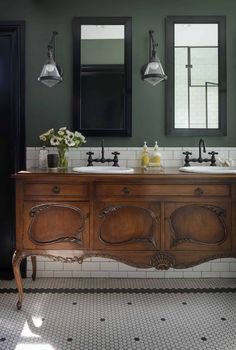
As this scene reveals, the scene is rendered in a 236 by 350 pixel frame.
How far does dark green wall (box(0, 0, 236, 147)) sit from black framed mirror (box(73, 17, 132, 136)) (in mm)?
64

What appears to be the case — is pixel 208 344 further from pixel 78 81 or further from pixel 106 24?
pixel 106 24

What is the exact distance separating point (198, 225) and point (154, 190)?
1.30ft

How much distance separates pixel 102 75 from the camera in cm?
317

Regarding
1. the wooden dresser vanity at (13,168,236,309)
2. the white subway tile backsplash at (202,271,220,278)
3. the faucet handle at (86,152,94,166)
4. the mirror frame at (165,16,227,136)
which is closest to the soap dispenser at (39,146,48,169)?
the faucet handle at (86,152,94,166)

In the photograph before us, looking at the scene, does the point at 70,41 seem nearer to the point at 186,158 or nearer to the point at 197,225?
the point at 186,158

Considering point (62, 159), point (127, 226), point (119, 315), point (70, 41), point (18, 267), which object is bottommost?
point (119, 315)

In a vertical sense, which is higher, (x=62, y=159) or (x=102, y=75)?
(x=102, y=75)

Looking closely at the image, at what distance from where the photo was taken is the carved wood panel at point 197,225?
2.46 meters

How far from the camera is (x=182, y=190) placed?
2.45m

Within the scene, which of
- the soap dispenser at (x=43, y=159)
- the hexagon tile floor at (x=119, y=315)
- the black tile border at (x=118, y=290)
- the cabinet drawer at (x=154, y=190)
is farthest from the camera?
the soap dispenser at (x=43, y=159)

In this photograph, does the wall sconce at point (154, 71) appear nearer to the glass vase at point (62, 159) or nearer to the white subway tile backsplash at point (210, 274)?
the glass vase at point (62, 159)

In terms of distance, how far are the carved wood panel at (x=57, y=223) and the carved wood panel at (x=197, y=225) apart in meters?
0.59

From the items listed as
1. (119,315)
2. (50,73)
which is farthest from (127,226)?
(50,73)

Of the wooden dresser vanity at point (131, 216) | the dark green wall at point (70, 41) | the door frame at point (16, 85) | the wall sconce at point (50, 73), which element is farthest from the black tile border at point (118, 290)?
the wall sconce at point (50, 73)
